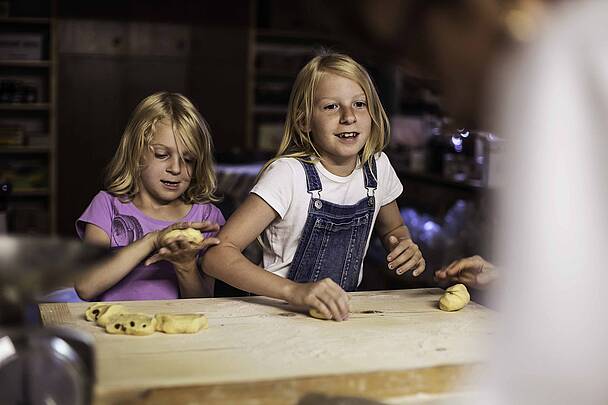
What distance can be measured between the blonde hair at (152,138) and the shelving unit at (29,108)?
433cm

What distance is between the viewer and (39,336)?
100 cm

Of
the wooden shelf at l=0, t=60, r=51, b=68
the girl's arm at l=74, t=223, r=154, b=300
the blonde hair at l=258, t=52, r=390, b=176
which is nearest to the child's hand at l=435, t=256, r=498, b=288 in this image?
the blonde hair at l=258, t=52, r=390, b=176

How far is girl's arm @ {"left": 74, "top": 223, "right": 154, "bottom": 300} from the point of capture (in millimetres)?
1978

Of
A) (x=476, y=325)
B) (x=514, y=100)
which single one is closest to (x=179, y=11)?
(x=476, y=325)

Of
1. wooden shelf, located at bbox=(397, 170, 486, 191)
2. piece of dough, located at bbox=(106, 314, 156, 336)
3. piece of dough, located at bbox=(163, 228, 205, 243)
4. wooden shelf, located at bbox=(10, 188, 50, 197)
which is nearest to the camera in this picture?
piece of dough, located at bbox=(106, 314, 156, 336)

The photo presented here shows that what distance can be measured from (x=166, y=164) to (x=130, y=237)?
0.21 m

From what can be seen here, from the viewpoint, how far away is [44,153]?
6.77 metres

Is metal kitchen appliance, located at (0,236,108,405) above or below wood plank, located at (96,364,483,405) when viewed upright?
above

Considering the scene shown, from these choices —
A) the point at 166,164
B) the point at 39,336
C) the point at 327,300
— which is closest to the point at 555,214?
the point at 39,336

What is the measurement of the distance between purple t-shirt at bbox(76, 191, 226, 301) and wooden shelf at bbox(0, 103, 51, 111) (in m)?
4.57

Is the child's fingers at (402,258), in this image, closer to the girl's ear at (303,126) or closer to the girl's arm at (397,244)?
the girl's arm at (397,244)

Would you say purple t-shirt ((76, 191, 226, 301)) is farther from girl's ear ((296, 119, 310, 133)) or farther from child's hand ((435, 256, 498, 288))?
child's hand ((435, 256, 498, 288))

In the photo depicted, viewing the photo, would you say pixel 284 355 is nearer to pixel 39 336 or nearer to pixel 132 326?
pixel 132 326

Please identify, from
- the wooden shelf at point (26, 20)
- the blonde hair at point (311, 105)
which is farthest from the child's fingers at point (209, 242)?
the wooden shelf at point (26, 20)
